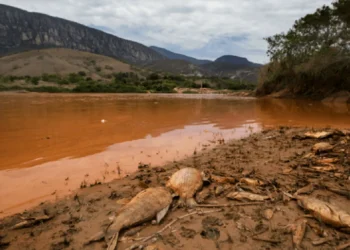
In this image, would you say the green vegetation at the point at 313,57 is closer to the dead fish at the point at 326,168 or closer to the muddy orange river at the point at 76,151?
the muddy orange river at the point at 76,151

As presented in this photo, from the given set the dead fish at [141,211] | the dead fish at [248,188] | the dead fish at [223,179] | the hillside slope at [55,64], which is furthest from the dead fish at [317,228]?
the hillside slope at [55,64]

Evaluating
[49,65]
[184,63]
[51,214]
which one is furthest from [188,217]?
[184,63]

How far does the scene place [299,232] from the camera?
86.5 inches

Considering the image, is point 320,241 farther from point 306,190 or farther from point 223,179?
point 223,179

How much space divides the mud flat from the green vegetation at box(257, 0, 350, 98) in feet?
74.2

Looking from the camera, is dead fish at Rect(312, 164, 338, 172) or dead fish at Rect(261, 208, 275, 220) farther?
dead fish at Rect(312, 164, 338, 172)

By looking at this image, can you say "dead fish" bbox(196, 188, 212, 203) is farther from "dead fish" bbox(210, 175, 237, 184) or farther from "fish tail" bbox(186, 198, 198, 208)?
"dead fish" bbox(210, 175, 237, 184)

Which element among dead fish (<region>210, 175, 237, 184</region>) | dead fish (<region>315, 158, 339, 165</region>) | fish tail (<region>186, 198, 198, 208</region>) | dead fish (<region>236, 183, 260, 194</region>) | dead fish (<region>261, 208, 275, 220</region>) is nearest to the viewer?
dead fish (<region>261, 208, 275, 220</region>)

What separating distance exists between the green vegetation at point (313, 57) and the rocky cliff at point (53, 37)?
4030 inches

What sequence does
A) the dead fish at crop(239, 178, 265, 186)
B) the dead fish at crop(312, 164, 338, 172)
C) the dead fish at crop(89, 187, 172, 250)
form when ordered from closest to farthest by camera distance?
1. the dead fish at crop(89, 187, 172, 250)
2. the dead fish at crop(239, 178, 265, 186)
3. the dead fish at crop(312, 164, 338, 172)

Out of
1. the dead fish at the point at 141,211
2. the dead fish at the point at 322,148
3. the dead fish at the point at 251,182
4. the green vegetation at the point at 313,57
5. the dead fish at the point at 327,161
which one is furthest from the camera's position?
the green vegetation at the point at 313,57

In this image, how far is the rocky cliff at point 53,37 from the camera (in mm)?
106556

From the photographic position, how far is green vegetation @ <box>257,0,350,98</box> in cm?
2223

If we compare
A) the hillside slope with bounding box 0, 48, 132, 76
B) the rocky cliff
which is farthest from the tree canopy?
the rocky cliff
